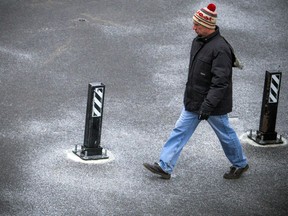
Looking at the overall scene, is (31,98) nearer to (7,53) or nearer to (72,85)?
(72,85)

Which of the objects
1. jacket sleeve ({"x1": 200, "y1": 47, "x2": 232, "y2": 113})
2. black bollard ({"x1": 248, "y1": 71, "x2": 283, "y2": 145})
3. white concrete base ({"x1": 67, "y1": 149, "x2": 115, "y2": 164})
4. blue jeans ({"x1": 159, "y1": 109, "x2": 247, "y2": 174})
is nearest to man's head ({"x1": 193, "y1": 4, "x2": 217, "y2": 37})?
jacket sleeve ({"x1": 200, "y1": 47, "x2": 232, "y2": 113})

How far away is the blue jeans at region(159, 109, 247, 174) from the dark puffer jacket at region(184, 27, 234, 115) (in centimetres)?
12

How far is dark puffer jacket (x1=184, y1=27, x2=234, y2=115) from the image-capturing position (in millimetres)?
10586

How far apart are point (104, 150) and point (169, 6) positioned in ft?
24.0

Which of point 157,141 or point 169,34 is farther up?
point 169,34

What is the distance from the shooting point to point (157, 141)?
12.2 metres

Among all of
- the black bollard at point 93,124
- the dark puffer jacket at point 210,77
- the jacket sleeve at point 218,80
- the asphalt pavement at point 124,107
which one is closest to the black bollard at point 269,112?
the asphalt pavement at point 124,107

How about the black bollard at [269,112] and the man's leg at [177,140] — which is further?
the black bollard at [269,112]

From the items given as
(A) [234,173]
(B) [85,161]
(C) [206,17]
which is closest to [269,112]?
(A) [234,173]

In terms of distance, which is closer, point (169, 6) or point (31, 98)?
point (31, 98)

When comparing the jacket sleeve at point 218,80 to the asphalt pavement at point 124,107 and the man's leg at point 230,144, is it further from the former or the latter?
the asphalt pavement at point 124,107

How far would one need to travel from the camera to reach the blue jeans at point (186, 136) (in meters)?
10.9

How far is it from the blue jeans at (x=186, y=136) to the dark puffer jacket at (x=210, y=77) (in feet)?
0.39

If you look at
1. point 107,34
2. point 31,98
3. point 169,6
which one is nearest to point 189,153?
point 31,98
